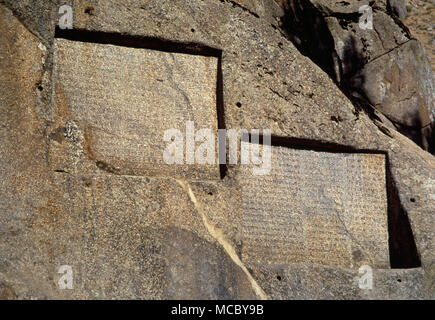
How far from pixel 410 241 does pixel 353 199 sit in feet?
2.00

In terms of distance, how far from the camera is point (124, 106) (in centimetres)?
544

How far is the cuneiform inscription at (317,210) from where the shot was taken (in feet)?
17.8

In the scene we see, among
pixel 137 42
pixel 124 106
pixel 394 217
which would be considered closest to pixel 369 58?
pixel 394 217

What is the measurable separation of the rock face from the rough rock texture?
957mm

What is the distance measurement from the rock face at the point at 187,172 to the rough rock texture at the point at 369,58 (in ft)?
3.14

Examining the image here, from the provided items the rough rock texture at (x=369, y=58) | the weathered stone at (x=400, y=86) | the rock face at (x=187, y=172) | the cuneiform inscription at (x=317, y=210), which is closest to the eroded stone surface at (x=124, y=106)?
the rock face at (x=187, y=172)

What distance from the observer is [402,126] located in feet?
23.4

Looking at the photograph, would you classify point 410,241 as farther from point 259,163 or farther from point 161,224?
point 161,224

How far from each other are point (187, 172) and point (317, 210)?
119 centimetres

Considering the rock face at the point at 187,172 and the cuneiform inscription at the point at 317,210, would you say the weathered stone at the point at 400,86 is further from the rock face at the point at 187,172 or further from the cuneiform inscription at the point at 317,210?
the cuneiform inscription at the point at 317,210

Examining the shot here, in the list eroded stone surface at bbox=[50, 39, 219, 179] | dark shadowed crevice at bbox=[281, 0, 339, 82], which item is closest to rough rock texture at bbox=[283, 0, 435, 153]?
dark shadowed crevice at bbox=[281, 0, 339, 82]

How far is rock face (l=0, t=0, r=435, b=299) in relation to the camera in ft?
15.8

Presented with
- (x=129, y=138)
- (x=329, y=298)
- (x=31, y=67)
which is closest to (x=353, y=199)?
(x=329, y=298)

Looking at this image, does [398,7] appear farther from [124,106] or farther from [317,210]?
[124,106]
